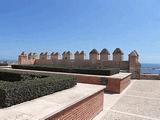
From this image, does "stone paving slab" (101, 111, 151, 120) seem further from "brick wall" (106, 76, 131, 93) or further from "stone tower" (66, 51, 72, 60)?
"stone tower" (66, 51, 72, 60)

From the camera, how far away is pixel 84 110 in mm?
5996

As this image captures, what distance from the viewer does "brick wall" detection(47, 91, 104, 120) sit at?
4.77 m

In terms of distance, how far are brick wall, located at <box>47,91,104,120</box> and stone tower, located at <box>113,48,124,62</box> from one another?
11.4 metres

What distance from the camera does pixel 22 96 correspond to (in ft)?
16.4

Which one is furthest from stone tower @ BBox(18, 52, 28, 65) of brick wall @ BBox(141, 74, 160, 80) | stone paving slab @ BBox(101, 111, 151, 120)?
stone paving slab @ BBox(101, 111, 151, 120)

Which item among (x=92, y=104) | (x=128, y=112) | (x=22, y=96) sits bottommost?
(x=128, y=112)

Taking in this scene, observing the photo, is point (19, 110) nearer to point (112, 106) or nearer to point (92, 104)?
point (92, 104)

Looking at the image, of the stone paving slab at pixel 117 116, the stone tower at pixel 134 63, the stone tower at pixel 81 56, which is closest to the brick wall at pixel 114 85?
the stone paving slab at pixel 117 116

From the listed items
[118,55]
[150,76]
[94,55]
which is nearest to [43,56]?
[94,55]

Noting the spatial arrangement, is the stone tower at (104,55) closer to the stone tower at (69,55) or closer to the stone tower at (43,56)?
the stone tower at (69,55)

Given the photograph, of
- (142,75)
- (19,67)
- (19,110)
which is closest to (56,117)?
(19,110)

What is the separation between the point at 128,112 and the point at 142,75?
1312 centimetres

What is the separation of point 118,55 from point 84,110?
1340 centimetres

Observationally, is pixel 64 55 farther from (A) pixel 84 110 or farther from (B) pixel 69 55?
(A) pixel 84 110
